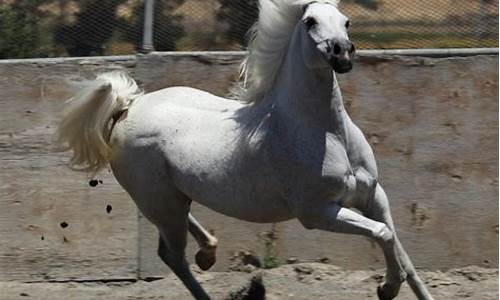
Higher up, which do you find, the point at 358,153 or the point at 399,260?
the point at 358,153

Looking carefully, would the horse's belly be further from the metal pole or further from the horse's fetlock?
the metal pole

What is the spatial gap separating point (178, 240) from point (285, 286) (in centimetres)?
92

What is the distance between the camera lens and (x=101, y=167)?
6.23m

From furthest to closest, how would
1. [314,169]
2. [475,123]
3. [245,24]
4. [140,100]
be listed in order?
[245,24]
[475,123]
[140,100]
[314,169]

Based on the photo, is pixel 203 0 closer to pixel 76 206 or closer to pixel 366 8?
pixel 366 8

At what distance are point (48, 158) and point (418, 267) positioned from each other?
2.31 m

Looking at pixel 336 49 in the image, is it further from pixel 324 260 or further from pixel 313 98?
pixel 324 260

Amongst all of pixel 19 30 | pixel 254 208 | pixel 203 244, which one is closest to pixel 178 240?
pixel 203 244

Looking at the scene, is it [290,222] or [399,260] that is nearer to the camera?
[399,260]

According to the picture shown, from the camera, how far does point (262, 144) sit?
5.45 metres

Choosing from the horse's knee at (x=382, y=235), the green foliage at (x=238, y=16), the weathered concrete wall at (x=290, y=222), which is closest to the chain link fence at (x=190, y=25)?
the green foliage at (x=238, y=16)

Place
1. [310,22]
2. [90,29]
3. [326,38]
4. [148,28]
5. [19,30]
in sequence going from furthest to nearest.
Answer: [19,30]
[90,29]
[148,28]
[310,22]
[326,38]

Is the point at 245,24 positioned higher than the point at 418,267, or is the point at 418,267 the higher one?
the point at 245,24

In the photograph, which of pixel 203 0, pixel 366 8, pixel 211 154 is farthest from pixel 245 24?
pixel 211 154
